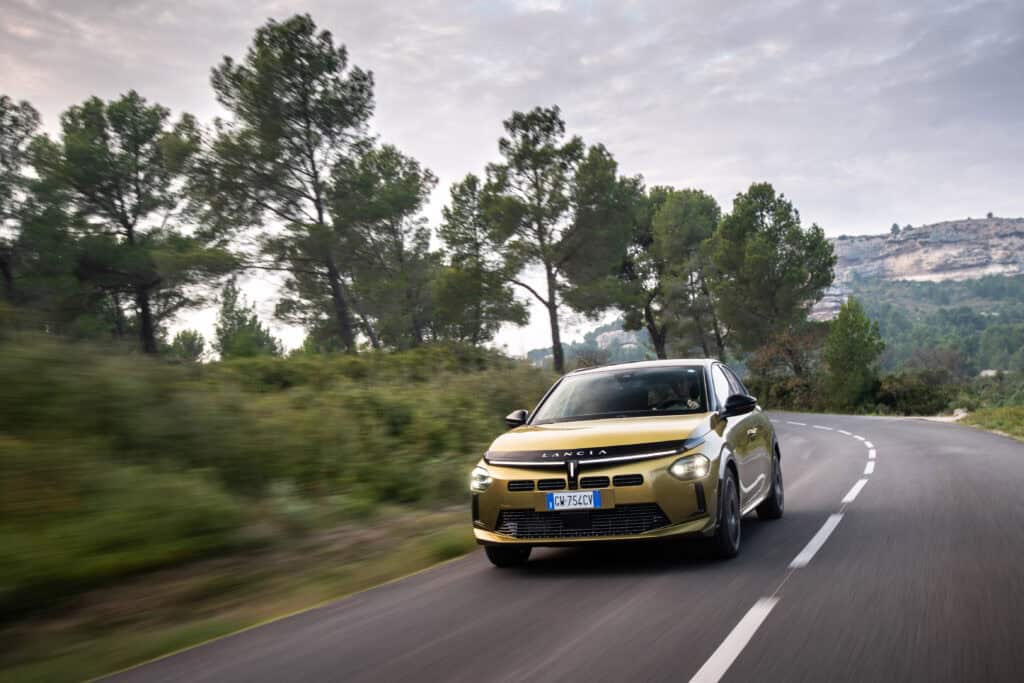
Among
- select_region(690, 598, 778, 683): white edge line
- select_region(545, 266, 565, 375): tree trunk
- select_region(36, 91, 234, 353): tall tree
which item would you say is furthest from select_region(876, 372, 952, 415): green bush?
select_region(690, 598, 778, 683): white edge line

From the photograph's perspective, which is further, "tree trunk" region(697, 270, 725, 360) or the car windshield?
"tree trunk" region(697, 270, 725, 360)

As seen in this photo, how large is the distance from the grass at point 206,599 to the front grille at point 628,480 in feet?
6.90

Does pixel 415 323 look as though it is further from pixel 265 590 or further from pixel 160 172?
pixel 265 590

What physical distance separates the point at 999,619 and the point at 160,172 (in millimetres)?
32915

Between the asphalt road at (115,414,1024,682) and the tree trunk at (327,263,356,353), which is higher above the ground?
the tree trunk at (327,263,356,353)

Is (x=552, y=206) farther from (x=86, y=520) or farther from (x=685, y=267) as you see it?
(x=86, y=520)

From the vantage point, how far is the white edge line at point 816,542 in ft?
22.1

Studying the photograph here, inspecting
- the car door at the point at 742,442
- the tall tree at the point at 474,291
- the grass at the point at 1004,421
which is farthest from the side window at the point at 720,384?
the tall tree at the point at 474,291

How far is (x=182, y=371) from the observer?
944cm

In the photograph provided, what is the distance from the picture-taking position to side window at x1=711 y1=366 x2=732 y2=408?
26.6ft

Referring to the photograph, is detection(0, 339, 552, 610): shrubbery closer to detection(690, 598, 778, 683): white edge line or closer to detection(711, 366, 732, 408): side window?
detection(711, 366, 732, 408): side window

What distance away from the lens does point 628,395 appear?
26.0 feet

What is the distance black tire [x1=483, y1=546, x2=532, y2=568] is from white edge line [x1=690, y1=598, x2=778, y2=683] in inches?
83.1

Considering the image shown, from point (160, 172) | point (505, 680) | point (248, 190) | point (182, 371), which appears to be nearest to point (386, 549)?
point (182, 371)
